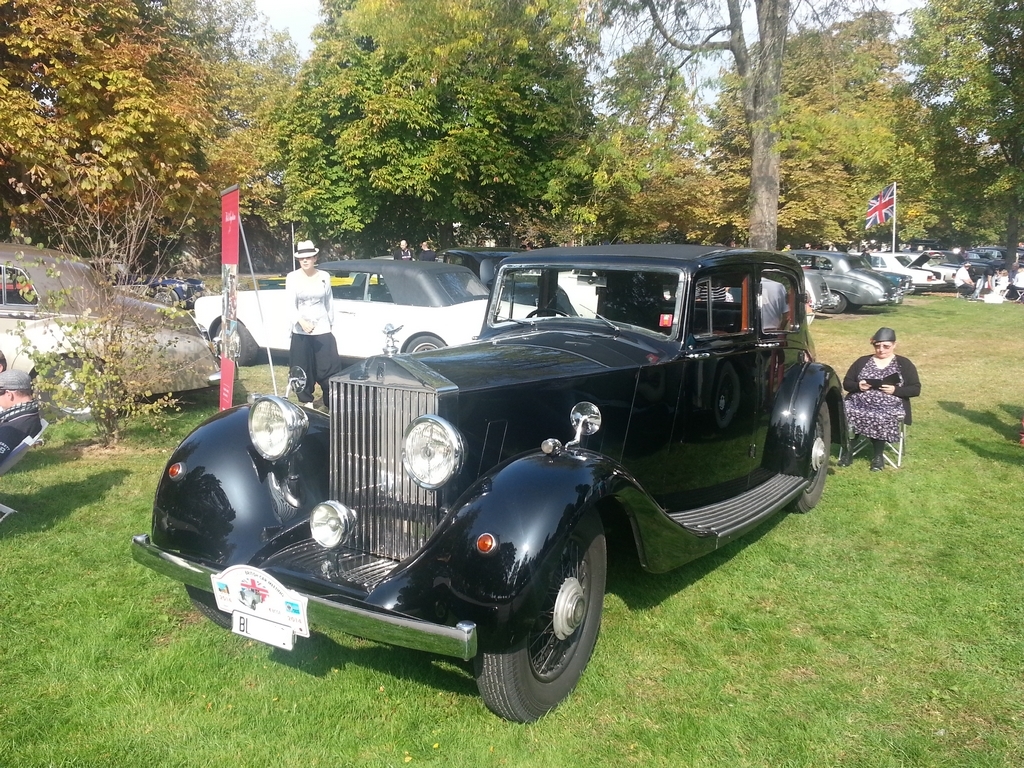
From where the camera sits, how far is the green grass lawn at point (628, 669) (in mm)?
3119

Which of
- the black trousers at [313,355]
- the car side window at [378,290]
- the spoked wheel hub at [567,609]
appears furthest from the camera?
the car side window at [378,290]

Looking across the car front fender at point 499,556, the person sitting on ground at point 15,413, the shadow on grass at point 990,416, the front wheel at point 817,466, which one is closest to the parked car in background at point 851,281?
the shadow on grass at point 990,416

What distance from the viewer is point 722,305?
505 centimetres

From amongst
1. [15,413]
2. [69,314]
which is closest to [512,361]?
[15,413]

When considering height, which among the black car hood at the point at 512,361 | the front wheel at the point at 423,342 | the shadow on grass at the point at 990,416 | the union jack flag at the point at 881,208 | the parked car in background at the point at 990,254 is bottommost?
the shadow on grass at the point at 990,416

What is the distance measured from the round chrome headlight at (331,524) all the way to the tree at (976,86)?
22703 mm

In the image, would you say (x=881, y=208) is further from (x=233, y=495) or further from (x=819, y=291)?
(x=233, y=495)

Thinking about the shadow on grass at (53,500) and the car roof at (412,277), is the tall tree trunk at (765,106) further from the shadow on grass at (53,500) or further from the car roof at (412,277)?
the shadow on grass at (53,500)

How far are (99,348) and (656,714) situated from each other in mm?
5396

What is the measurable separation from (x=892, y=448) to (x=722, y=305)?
3.30 metres

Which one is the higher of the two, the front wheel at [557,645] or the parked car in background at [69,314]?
the parked car in background at [69,314]

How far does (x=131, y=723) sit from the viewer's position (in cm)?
321

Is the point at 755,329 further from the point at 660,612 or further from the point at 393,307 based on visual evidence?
the point at 393,307

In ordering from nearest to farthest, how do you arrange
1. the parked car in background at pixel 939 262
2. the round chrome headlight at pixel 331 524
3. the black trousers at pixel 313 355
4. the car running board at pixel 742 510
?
the round chrome headlight at pixel 331 524 < the car running board at pixel 742 510 < the black trousers at pixel 313 355 < the parked car in background at pixel 939 262
